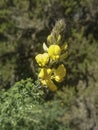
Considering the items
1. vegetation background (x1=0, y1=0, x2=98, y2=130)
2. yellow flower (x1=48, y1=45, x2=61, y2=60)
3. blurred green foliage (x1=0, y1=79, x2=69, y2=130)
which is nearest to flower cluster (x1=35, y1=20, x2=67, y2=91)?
yellow flower (x1=48, y1=45, x2=61, y2=60)

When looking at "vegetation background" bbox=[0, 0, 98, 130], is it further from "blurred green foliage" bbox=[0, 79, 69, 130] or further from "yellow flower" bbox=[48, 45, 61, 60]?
"yellow flower" bbox=[48, 45, 61, 60]

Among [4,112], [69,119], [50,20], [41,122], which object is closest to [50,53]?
[4,112]

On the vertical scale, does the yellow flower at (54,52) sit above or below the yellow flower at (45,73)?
above

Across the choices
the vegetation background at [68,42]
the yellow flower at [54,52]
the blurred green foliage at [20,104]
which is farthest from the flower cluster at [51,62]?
the vegetation background at [68,42]

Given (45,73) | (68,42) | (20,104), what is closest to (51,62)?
(45,73)

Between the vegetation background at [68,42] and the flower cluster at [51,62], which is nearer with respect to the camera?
the flower cluster at [51,62]

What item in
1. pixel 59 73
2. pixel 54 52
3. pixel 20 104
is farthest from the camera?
pixel 20 104

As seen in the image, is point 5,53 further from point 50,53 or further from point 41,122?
→ point 50,53

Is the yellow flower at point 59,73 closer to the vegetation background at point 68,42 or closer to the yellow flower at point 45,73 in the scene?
the yellow flower at point 45,73

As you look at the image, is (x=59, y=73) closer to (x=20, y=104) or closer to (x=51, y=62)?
(x=51, y=62)
